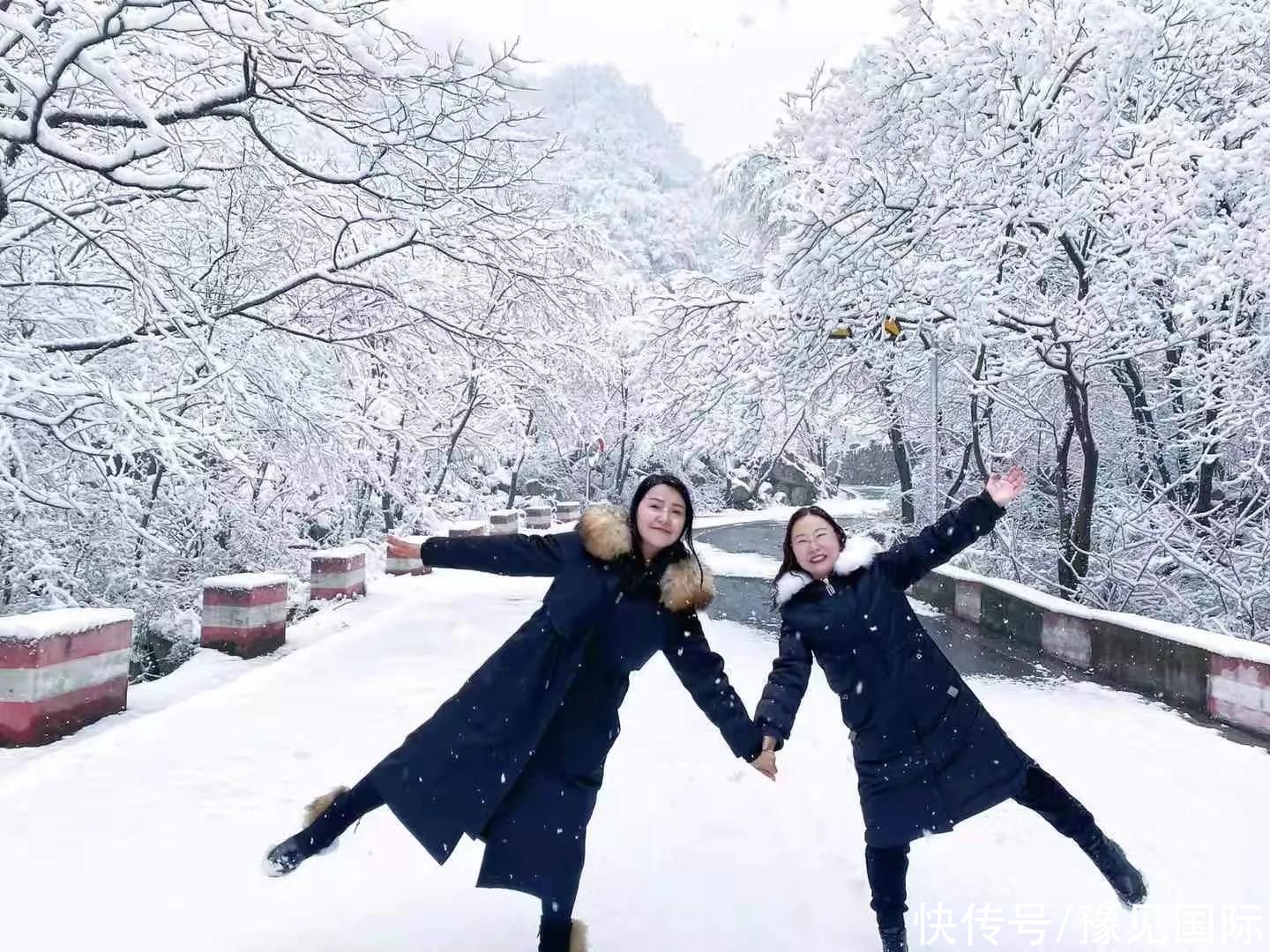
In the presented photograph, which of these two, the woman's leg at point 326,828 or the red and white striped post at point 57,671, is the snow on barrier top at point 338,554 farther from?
the woman's leg at point 326,828

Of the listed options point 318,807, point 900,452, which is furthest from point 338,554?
point 900,452

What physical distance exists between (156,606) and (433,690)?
6645mm

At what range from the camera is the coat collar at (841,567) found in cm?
291

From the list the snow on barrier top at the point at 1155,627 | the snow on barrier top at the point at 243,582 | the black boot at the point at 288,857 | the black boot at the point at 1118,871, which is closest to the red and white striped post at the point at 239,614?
the snow on barrier top at the point at 243,582

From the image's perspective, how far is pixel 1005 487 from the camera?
119 inches

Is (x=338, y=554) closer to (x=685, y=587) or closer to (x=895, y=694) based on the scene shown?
(x=685, y=587)

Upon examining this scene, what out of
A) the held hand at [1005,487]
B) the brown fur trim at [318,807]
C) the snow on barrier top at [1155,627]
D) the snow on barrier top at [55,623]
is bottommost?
the brown fur trim at [318,807]

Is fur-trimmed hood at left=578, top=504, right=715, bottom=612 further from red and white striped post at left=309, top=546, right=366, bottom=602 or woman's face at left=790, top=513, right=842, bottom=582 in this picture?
red and white striped post at left=309, top=546, right=366, bottom=602

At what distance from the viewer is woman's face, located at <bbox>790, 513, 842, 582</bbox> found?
2.93 meters

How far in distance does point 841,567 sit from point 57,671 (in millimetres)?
4555

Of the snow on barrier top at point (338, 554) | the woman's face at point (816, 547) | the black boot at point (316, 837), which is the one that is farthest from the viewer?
the snow on barrier top at point (338, 554)

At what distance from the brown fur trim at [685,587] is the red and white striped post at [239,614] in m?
5.42

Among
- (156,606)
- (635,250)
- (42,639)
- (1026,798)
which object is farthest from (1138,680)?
(635,250)

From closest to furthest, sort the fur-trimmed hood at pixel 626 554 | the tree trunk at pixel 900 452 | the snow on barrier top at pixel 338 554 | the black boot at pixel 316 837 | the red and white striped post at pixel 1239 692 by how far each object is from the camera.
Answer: the fur-trimmed hood at pixel 626 554, the black boot at pixel 316 837, the red and white striped post at pixel 1239 692, the snow on barrier top at pixel 338 554, the tree trunk at pixel 900 452
